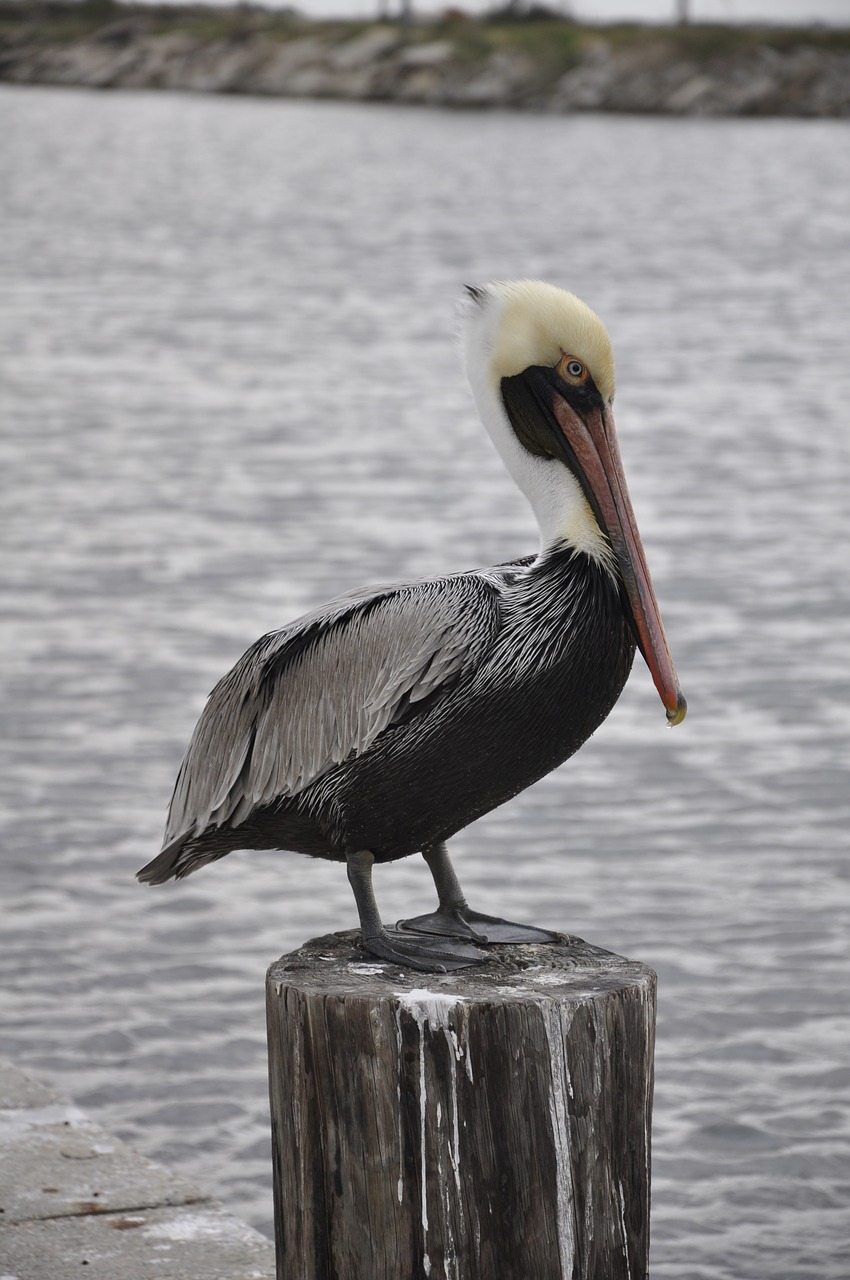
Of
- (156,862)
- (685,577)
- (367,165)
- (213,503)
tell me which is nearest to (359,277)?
(213,503)

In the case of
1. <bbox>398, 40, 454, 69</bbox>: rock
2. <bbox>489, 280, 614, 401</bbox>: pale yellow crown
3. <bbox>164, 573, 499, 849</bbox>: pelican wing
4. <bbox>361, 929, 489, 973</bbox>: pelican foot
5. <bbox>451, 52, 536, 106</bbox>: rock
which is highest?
<bbox>398, 40, 454, 69</bbox>: rock

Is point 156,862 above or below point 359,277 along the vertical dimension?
below

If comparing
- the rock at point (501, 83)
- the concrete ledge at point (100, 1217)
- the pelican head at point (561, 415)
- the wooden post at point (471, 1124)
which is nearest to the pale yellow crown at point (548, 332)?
the pelican head at point (561, 415)

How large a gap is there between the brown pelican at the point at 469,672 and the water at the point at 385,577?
1.35m

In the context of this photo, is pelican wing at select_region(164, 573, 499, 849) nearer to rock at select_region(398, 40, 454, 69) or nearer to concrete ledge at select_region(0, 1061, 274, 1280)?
concrete ledge at select_region(0, 1061, 274, 1280)

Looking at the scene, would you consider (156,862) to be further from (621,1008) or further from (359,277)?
(359,277)

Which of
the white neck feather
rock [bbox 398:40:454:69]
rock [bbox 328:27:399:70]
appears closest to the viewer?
the white neck feather

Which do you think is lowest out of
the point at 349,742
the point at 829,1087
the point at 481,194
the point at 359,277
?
the point at 829,1087

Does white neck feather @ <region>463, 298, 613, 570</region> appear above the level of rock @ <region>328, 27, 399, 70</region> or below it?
below

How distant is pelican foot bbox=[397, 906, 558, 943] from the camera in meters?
2.86

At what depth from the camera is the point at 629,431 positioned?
11.1 metres

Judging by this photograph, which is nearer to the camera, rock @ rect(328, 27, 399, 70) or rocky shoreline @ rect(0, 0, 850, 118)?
rocky shoreline @ rect(0, 0, 850, 118)

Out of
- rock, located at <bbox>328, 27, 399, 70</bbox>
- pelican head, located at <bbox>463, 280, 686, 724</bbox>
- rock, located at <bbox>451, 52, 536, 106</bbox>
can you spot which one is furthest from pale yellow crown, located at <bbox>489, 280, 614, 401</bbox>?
rock, located at <bbox>328, 27, 399, 70</bbox>

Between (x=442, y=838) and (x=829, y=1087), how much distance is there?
1.87 metres
